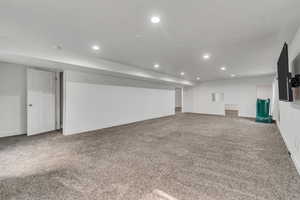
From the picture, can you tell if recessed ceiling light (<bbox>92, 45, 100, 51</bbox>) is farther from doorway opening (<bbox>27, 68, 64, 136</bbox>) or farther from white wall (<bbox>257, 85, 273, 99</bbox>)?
white wall (<bbox>257, 85, 273, 99</bbox>)

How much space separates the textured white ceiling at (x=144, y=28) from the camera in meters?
1.97

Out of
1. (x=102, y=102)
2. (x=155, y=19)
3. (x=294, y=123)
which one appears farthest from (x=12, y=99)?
(x=294, y=123)

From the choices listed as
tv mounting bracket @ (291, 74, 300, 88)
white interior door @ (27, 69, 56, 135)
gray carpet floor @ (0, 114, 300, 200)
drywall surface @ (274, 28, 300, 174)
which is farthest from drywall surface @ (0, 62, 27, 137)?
drywall surface @ (274, 28, 300, 174)

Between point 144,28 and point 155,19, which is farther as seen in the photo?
point 144,28

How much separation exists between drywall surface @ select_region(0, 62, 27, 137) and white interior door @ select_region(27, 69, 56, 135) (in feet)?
1.31

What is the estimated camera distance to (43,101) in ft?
16.4

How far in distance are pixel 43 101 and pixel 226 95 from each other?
33.8 feet

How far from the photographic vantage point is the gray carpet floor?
6.07ft

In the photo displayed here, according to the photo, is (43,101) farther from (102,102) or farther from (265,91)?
(265,91)

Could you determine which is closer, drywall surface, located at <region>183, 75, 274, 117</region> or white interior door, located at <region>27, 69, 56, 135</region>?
white interior door, located at <region>27, 69, 56, 135</region>

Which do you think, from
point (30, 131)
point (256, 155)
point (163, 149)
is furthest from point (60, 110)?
point (256, 155)

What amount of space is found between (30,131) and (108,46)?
3.90m

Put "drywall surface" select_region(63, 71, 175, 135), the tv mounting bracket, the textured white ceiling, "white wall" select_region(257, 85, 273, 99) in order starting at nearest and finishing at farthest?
1. the textured white ceiling
2. the tv mounting bracket
3. "drywall surface" select_region(63, 71, 175, 135)
4. "white wall" select_region(257, 85, 273, 99)

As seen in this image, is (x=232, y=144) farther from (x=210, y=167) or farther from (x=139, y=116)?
(x=139, y=116)
